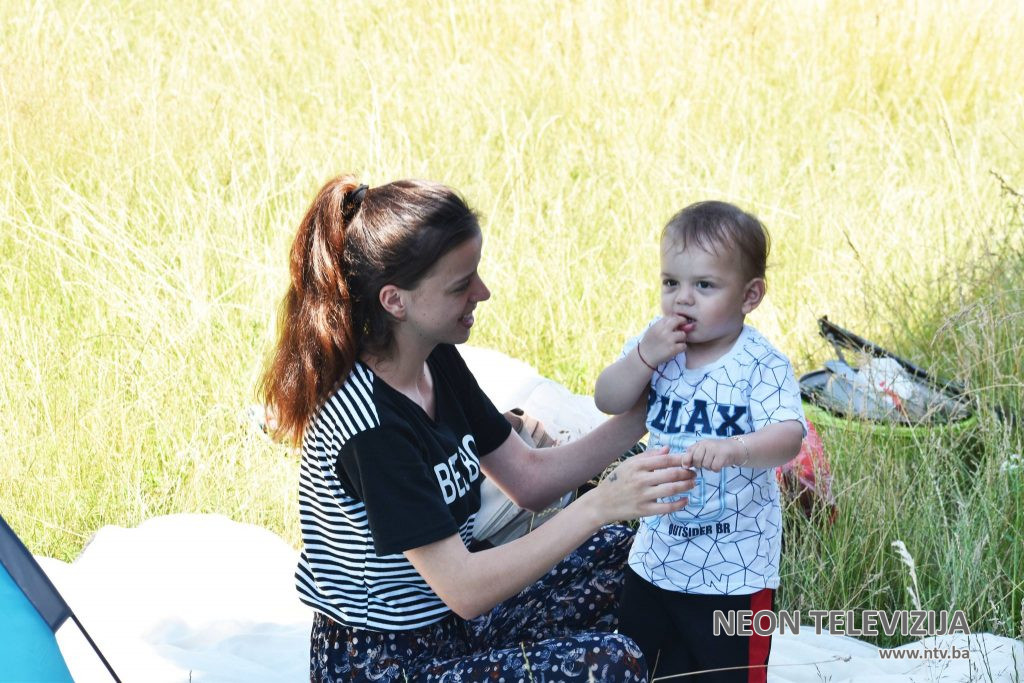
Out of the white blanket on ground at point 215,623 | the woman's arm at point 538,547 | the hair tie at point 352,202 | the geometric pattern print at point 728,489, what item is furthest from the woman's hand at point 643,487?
the white blanket on ground at point 215,623

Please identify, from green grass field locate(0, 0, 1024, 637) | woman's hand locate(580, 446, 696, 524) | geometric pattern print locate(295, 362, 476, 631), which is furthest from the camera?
green grass field locate(0, 0, 1024, 637)

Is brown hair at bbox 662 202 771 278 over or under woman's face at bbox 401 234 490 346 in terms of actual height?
over

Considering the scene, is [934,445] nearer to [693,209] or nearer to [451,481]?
[693,209]

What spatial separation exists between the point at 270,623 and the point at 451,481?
1.12 metres

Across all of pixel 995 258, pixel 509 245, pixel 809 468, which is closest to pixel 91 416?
pixel 509 245

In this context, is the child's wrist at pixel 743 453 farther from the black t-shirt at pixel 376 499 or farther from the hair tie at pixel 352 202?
the hair tie at pixel 352 202

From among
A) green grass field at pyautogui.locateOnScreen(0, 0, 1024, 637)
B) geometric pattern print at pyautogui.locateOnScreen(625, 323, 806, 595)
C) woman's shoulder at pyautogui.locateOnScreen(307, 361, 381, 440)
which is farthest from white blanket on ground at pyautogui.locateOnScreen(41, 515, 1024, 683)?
woman's shoulder at pyautogui.locateOnScreen(307, 361, 381, 440)

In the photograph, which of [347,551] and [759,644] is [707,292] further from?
[347,551]

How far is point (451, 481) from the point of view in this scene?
2.25 metres

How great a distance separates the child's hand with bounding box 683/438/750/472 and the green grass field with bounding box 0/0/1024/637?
106cm

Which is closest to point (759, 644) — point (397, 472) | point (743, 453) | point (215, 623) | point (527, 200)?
point (743, 453)

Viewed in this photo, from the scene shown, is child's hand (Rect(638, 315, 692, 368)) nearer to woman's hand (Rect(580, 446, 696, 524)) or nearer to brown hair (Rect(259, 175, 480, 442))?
woman's hand (Rect(580, 446, 696, 524))

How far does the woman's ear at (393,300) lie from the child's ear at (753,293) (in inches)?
26.2

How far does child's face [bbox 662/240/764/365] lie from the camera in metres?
2.21
